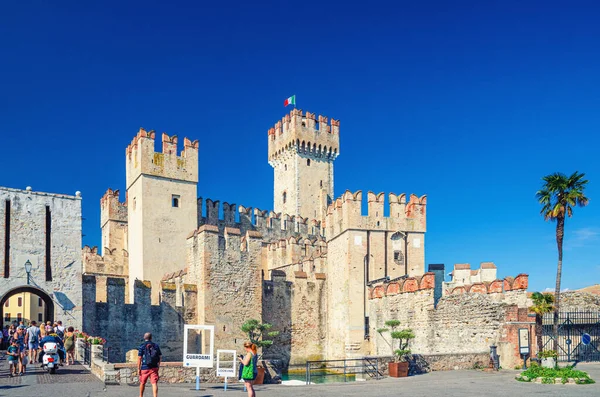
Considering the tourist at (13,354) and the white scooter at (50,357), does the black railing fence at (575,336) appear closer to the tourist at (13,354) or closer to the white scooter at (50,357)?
the white scooter at (50,357)

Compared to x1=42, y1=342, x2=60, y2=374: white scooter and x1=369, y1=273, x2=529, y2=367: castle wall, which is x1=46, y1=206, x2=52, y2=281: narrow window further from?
x1=369, y1=273, x2=529, y2=367: castle wall

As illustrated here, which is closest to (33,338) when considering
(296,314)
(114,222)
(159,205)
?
(159,205)

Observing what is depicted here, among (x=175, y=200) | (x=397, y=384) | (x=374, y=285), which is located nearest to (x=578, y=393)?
(x=397, y=384)

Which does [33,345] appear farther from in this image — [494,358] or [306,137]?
[306,137]

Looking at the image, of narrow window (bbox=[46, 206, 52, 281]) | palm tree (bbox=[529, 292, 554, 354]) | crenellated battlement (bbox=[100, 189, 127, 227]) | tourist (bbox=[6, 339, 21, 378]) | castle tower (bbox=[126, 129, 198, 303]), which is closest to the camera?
tourist (bbox=[6, 339, 21, 378])

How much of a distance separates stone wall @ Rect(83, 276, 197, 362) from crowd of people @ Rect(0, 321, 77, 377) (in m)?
5.16

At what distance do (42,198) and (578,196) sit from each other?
23.2 meters

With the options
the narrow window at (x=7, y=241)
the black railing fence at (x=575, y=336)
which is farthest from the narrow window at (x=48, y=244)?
the black railing fence at (x=575, y=336)

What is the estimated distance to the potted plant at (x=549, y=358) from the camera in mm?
22781

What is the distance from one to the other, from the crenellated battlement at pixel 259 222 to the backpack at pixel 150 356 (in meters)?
26.0

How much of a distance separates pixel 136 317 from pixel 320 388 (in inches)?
585

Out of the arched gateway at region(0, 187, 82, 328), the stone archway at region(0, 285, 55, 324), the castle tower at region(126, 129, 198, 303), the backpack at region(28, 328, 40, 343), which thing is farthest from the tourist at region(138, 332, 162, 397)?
the castle tower at region(126, 129, 198, 303)

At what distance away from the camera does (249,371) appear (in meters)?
15.5

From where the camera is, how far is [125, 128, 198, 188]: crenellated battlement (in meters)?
37.6
